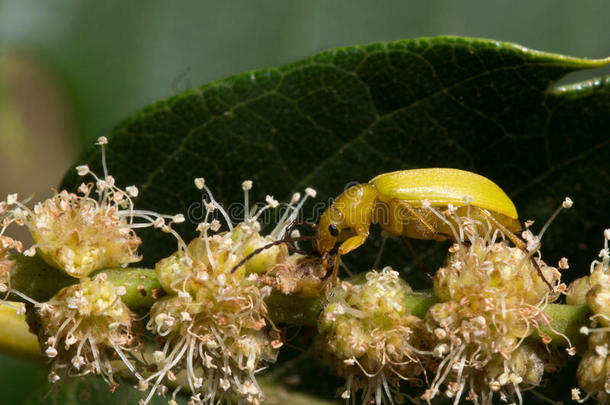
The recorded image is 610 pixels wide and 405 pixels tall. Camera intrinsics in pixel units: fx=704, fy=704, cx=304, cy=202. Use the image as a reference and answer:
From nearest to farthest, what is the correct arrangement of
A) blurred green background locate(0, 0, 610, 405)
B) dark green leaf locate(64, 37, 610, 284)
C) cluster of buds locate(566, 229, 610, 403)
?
cluster of buds locate(566, 229, 610, 403)
dark green leaf locate(64, 37, 610, 284)
blurred green background locate(0, 0, 610, 405)

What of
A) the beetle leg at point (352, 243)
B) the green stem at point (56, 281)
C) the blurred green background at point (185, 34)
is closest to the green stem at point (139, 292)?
the green stem at point (56, 281)

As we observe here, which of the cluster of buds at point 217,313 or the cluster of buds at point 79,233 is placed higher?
the cluster of buds at point 79,233

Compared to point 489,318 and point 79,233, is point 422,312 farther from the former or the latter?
point 79,233

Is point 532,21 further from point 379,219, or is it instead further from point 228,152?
point 228,152

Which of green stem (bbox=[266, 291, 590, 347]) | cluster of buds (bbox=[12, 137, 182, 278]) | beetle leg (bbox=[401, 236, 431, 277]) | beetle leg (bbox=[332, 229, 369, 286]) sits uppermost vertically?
cluster of buds (bbox=[12, 137, 182, 278])

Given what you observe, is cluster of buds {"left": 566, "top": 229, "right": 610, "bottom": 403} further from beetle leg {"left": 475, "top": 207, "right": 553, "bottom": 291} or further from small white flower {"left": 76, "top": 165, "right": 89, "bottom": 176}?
small white flower {"left": 76, "top": 165, "right": 89, "bottom": 176}

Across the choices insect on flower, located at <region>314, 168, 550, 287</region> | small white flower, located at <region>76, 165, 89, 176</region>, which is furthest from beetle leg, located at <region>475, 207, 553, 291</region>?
small white flower, located at <region>76, 165, 89, 176</region>

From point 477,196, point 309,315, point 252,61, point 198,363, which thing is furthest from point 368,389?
point 252,61

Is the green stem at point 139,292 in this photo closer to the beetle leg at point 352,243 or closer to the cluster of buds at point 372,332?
the cluster of buds at point 372,332
